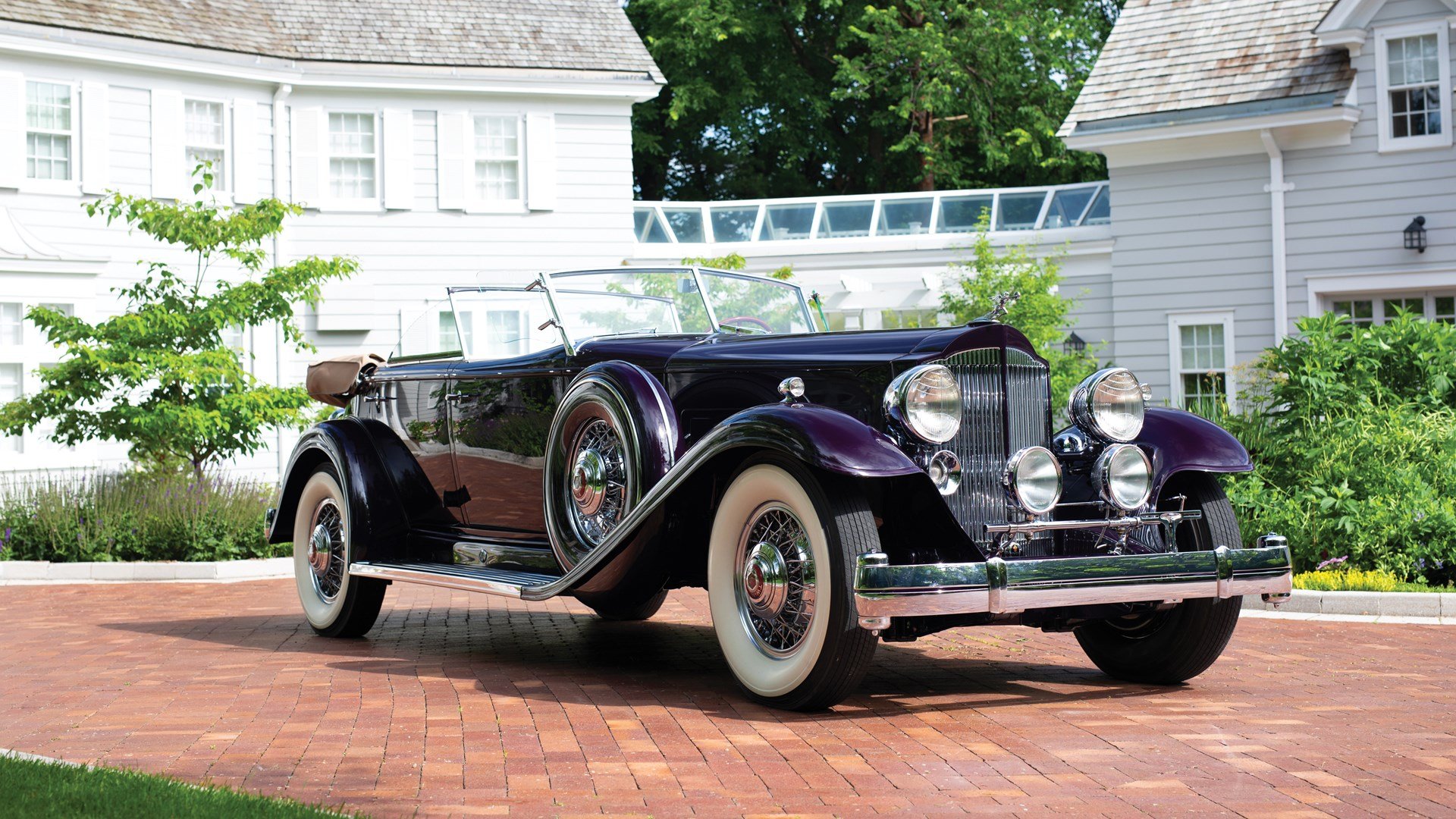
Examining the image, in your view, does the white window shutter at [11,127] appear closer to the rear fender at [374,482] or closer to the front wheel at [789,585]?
the rear fender at [374,482]

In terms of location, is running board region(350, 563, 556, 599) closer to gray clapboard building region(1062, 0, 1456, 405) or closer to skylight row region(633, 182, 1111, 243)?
gray clapboard building region(1062, 0, 1456, 405)

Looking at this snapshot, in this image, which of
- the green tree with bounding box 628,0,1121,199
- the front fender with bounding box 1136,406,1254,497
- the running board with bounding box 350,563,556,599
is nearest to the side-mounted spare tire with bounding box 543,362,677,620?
the running board with bounding box 350,563,556,599

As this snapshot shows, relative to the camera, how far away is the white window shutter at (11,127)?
17.5 metres

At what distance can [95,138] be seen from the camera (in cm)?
1820

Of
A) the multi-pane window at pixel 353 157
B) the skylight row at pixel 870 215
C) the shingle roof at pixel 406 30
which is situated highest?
the shingle roof at pixel 406 30

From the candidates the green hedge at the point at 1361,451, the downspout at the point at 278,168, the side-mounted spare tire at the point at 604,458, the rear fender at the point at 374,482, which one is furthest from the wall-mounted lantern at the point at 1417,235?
the downspout at the point at 278,168

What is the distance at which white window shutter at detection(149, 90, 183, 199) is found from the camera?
1877cm

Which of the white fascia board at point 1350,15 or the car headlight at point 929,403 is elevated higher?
the white fascia board at point 1350,15

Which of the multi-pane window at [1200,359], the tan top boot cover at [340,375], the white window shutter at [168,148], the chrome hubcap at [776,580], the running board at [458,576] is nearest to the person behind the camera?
the chrome hubcap at [776,580]

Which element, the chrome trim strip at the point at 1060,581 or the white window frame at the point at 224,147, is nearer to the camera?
the chrome trim strip at the point at 1060,581

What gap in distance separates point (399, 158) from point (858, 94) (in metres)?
11.3

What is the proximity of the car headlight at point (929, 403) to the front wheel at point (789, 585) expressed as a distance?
1.39 feet

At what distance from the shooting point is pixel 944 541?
5645 millimetres

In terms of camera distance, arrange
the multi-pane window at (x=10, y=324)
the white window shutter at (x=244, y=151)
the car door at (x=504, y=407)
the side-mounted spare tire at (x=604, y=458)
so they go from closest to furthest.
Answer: the side-mounted spare tire at (x=604, y=458) < the car door at (x=504, y=407) < the multi-pane window at (x=10, y=324) < the white window shutter at (x=244, y=151)
